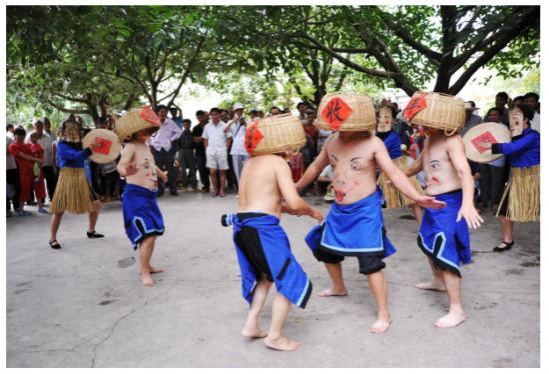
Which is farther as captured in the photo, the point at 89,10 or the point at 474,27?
the point at 474,27

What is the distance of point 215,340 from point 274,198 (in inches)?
41.0

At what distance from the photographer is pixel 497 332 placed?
3506 millimetres

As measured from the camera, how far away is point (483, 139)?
5246 millimetres

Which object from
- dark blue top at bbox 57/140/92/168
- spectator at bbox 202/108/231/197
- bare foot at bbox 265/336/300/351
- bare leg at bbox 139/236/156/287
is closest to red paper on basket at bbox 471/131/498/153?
bare foot at bbox 265/336/300/351

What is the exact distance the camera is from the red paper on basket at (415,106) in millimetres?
3742

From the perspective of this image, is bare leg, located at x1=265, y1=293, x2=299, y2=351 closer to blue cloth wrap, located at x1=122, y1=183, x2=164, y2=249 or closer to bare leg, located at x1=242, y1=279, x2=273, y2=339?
bare leg, located at x1=242, y1=279, x2=273, y2=339

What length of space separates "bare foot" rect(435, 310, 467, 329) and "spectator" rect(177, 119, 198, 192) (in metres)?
7.69

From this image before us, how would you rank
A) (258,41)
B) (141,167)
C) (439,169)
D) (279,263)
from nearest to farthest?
(279,263) < (439,169) < (141,167) < (258,41)

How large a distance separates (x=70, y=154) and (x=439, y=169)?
4486 millimetres

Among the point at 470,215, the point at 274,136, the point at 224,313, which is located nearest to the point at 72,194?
the point at 224,313

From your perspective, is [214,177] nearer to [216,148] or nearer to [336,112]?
[216,148]

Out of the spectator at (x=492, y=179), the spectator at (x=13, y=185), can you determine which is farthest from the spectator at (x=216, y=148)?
the spectator at (x=492, y=179)

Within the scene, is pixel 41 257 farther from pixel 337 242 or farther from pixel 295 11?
pixel 295 11

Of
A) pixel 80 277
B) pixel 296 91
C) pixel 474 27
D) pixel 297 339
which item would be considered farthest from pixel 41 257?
pixel 296 91
